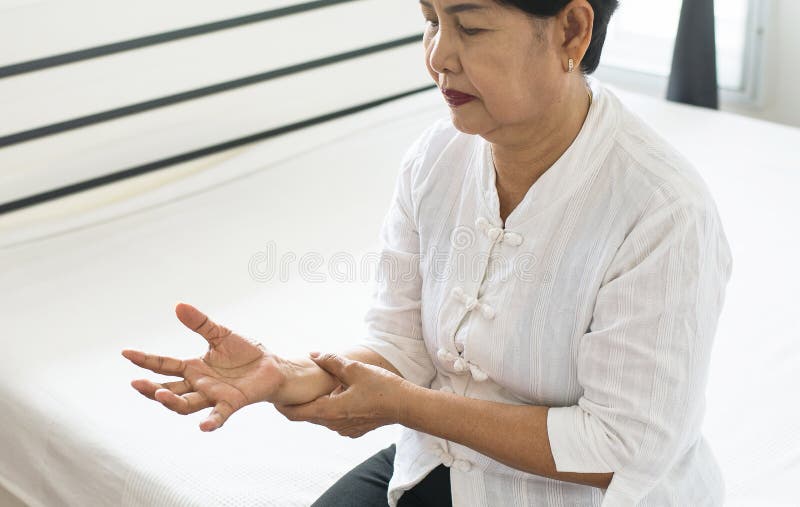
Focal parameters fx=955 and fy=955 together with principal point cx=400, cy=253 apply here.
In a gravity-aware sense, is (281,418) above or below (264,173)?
below

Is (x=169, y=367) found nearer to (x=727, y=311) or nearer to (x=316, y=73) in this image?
(x=727, y=311)

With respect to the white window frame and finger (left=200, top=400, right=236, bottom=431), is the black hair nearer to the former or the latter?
finger (left=200, top=400, right=236, bottom=431)

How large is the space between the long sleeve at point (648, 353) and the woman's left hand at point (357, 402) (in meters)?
0.19

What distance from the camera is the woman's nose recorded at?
110cm

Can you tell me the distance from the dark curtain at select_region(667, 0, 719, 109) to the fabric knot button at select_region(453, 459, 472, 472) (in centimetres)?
208

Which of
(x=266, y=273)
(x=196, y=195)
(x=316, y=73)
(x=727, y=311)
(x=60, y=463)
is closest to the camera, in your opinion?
(x=60, y=463)

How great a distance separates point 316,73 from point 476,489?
5.73 ft

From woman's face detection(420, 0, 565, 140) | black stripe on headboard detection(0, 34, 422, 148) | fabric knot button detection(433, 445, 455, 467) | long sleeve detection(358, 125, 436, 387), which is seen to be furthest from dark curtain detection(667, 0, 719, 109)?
fabric knot button detection(433, 445, 455, 467)

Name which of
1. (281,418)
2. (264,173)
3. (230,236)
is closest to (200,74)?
(264,173)

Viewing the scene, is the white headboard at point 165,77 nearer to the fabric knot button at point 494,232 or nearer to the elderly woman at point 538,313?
the elderly woman at point 538,313

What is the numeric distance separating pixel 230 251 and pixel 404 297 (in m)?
0.87

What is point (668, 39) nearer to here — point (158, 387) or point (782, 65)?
point (782, 65)

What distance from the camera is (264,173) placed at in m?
2.46

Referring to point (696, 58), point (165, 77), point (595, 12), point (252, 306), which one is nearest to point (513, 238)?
point (595, 12)
